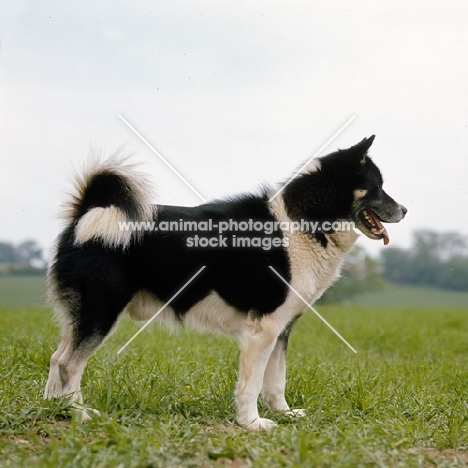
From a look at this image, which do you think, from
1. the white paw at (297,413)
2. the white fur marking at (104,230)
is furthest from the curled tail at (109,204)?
the white paw at (297,413)

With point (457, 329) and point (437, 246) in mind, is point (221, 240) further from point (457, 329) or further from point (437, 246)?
point (437, 246)

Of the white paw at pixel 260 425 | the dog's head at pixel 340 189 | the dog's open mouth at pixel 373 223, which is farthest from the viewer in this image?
the dog's open mouth at pixel 373 223

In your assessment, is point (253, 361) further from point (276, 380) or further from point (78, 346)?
point (78, 346)

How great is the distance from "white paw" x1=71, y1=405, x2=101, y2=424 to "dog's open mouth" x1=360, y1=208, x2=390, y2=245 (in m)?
2.35

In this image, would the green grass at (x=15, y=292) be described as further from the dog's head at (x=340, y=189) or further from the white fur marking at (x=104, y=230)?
the dog's head at (x=340, y=189)

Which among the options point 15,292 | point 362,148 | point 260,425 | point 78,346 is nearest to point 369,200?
point 362,148

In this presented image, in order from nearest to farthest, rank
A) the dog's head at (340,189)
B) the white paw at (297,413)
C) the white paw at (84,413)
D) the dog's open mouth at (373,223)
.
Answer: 1. the white paw at (84,413)
2. the white paw at (297,413)
3. the dog's head at (340,189)
4. the dog's open mouth at (373,223)

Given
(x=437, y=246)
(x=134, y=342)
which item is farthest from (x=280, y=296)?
(x=437, y=246)

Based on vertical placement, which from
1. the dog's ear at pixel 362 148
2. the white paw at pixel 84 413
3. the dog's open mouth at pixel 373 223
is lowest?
the white paw at pixel 84 413

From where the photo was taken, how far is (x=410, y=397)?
5.17 metres

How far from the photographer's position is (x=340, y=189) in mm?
4891

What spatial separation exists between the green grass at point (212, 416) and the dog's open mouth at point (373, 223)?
1.15 metres

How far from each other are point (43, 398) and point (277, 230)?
1953 millimetres

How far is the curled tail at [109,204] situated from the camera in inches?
176
